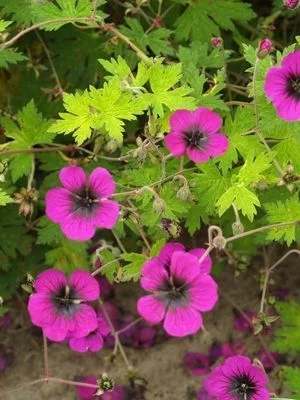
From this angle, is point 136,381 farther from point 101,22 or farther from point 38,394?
point 101,22

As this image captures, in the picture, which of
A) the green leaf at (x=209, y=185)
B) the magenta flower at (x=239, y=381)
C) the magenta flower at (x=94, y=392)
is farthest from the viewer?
the magenta flower at (x=94, y=392)

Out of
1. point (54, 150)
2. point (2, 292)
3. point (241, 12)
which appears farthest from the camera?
point (2, 292)

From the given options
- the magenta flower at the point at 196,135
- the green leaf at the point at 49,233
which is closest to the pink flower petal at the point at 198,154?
the magenta flower at the point at 196,135

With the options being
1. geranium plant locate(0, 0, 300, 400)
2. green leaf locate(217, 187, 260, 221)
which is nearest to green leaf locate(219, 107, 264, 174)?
geranium plant locate(0, 0, 300, 400)

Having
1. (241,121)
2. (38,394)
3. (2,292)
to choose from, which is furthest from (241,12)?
(38,394)

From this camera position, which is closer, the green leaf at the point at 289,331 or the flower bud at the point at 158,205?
the flower bud at the point at 158,205

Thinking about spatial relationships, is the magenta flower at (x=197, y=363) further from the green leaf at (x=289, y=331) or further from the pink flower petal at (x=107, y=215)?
the pink flower petal at (x=107, y=215)

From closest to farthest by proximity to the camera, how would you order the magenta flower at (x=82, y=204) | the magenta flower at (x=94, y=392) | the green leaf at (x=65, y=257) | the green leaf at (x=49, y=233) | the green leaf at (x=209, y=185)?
1. the magenta flower at (x=82, y=204)
2. the green leaf at (x=209, y=185)
3. the green leaf at (x=49, y=233)
4. the green leaf at (x=65, y=257)
5. the magenta flower at (x=94, y=392)

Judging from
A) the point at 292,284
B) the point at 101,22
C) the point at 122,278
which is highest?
the point at 101,22
